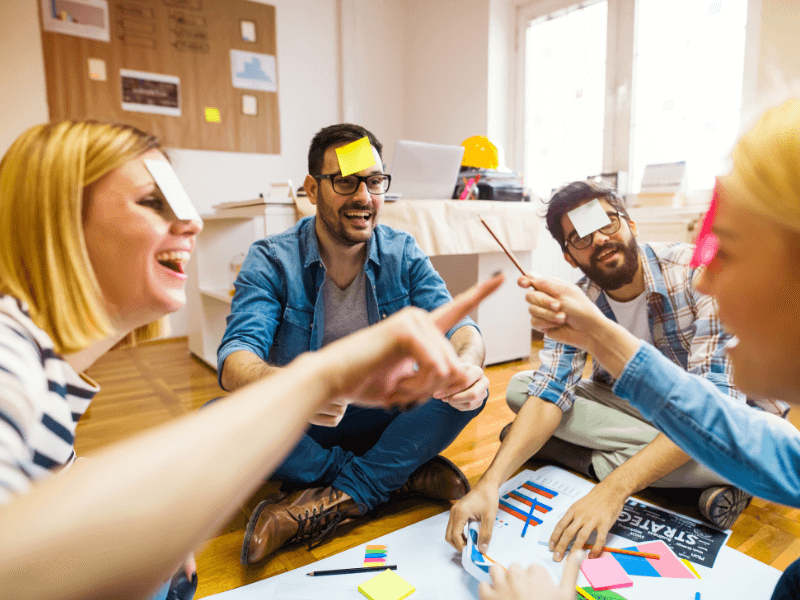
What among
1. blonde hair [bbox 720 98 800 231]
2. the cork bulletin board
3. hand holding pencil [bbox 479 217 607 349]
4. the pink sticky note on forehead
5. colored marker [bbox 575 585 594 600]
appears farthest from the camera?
the cork bulletin board

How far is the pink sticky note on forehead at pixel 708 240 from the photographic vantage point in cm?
54

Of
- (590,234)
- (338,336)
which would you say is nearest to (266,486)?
(338,336)

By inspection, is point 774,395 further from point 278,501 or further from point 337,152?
point 337,152

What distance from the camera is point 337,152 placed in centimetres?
142

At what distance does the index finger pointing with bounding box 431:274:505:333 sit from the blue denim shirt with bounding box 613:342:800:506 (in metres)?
0.30

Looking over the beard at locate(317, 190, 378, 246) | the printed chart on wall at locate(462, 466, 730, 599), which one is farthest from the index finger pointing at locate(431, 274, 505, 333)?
the beard at locate(317, 190, 378, 246)

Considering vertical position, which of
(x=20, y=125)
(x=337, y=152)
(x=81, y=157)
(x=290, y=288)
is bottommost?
(x=290, y=288)

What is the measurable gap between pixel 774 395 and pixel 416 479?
96 centimetres

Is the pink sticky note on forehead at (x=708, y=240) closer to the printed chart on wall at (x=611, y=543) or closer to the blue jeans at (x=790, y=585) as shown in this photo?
the blue jeans at (x=790, y=585)

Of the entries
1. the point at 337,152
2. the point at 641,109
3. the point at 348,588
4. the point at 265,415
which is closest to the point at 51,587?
the point at 265,415

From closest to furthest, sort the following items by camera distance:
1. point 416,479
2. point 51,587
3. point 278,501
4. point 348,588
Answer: point 51,587 < point 348,588 < point 278,501 < point 416,479

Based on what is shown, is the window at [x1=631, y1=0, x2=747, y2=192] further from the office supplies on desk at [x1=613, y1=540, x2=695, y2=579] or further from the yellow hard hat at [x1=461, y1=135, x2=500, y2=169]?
the office supplies on desk at [x1=613, y1=540, x2=695, y2=579]

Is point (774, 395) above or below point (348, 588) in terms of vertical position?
above

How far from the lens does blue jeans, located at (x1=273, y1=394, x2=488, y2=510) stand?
1239 mm
